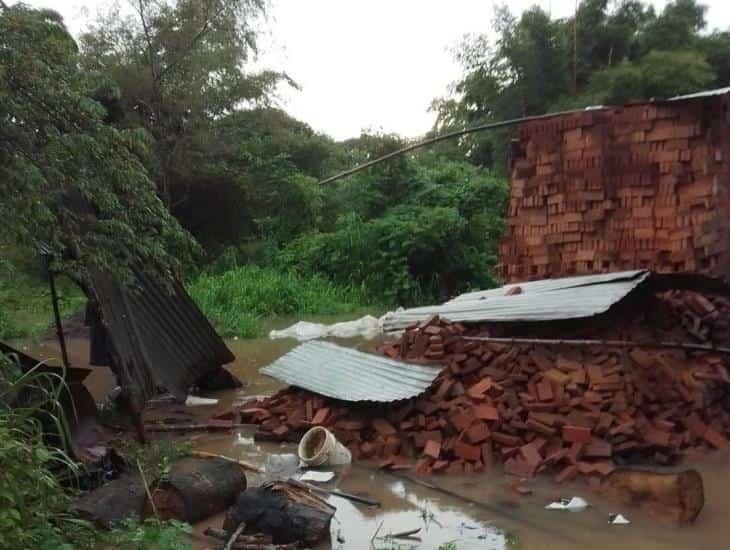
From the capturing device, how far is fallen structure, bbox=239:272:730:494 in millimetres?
5902

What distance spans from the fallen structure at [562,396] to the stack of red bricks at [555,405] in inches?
0.4

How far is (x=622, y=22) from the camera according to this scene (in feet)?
69.6

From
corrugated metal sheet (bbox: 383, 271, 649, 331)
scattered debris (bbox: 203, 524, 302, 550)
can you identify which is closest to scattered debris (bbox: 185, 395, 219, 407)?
corrugated metal sheet (bbox: 383, 271, 649, 331)

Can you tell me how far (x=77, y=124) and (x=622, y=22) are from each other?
20.3 meters

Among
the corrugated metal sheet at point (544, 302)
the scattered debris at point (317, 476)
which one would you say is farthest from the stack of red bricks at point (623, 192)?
the scattered debris at point (317, 476)

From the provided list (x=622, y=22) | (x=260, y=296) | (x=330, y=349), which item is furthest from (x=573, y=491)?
(x=622, y=22)

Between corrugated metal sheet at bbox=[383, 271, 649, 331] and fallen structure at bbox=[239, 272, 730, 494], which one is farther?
corrugated metal sheet at bbox=[383, 271, 649, 331]

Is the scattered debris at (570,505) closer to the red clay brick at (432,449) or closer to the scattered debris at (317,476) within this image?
the red clay brick at (432,449)

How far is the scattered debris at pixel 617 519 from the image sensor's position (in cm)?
480

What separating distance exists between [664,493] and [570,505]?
0.64 m

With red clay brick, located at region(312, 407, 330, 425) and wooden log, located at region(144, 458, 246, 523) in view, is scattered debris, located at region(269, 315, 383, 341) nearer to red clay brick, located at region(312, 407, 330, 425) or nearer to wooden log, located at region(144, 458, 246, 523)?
red clay brick, located at region(312, 407, 330, 425)

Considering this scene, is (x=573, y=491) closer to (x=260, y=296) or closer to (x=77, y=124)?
(x=77, y=124)

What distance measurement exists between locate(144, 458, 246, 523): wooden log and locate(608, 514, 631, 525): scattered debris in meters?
2.62

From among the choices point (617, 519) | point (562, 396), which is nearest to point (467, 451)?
point (562, 396)
